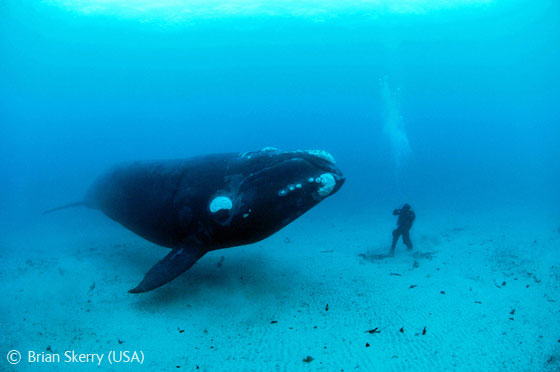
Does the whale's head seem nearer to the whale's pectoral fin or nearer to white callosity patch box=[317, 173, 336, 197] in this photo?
white callosity patch box=[317, 173, 336, 197]

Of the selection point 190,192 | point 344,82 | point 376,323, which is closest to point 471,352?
point 376,323

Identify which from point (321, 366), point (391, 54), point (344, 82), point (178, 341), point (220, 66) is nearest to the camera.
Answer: point (321, 366)

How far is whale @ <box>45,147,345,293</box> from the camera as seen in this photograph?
5879 millimetres

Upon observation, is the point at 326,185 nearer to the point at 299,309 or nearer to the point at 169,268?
the point at 299,309

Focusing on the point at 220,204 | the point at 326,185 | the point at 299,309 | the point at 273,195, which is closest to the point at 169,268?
the point at 220,204

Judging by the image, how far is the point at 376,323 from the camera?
5621 mm

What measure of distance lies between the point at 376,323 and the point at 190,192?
454 cm

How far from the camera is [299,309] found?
629 centimetres

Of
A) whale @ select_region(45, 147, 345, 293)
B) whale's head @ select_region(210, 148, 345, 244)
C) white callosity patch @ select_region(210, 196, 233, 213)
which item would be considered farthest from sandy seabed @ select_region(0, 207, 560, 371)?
white callosity patch @ select_region(210, 196, 233, 213)

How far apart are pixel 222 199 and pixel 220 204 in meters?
0.11

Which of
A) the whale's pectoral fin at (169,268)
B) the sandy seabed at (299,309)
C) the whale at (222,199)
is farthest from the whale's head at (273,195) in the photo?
the sandy seabed at (299,309)

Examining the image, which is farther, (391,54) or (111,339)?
(391,54)

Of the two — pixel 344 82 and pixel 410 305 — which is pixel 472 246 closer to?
pixel 410 305

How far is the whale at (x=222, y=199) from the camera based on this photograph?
588 centimetres
